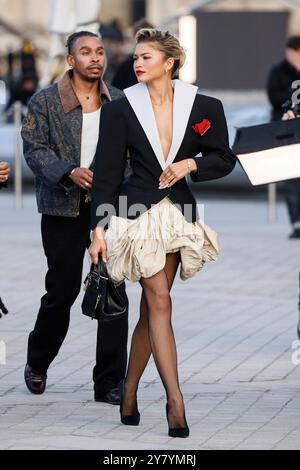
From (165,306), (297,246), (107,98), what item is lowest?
(297,246)

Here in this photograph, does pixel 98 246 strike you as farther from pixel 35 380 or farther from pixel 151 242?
pixel 35 380

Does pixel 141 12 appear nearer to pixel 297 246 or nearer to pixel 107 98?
pixel 297 246

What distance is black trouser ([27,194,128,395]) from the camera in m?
7.63

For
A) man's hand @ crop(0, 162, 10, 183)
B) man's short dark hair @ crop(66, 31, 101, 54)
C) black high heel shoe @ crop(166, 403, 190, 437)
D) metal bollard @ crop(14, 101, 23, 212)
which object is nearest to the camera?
black high heel shoe @ crop(166, 403, 190, 437)

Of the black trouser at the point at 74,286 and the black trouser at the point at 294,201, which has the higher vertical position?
the black trouser at the point at 74,286

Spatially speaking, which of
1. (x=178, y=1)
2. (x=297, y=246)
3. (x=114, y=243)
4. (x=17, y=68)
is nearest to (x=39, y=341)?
(x=114, y=243)

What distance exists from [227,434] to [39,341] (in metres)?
1.42

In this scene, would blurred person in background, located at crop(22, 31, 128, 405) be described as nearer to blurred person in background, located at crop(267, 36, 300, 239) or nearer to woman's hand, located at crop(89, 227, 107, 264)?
woman's hand, located at crop(89, 227, 107, 264)

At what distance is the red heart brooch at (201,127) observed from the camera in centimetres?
684

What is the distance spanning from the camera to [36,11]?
5212cm

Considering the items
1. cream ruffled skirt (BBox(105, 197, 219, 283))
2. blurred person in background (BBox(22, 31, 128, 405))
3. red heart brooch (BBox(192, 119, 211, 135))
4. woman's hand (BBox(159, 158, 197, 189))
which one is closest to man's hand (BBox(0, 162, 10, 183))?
blurred person in background (BBox(22, 31, 128, 405))

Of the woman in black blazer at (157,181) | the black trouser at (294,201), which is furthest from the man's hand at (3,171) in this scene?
the black trouser at (294,201)

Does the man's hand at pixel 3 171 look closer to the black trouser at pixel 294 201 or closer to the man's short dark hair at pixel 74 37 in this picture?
the man's short dark hair at pixel 74 37
